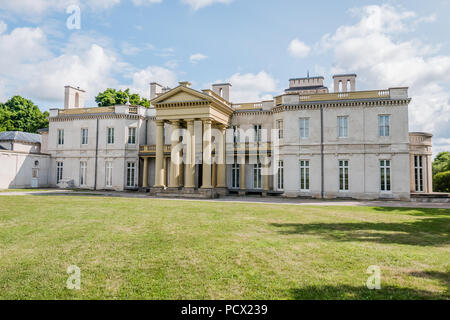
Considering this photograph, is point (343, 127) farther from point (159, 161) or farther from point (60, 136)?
point (60, 136)

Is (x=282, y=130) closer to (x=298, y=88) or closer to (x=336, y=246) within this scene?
(x=298, y=88)

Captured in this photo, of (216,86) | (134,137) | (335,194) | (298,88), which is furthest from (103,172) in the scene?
(298,88)

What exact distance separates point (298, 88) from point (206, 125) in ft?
69.9

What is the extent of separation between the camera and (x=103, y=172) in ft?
110

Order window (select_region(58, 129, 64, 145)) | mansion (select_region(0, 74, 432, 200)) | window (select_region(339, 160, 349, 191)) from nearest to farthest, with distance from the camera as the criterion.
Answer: mansion (select_region(0, 74, 432, 200)), window (select_region(339, 160, 349, 191)), window (select_region(58, 129, 64, 145))

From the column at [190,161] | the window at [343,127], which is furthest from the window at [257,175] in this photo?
the window at [343,127]

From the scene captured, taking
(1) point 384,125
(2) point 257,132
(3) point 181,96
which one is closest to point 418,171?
(1) point 384,125

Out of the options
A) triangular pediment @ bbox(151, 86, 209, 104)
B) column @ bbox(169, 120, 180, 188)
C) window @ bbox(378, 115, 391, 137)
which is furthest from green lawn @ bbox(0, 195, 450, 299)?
triangular pediment @ bbox(151, 86, 209, 104)

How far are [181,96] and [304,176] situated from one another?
519 inches

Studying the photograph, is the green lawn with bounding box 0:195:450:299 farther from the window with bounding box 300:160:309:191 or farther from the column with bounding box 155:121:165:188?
the column with bounding box 155:121:165:188

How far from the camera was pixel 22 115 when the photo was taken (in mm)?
51031

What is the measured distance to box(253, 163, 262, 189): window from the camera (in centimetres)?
2990

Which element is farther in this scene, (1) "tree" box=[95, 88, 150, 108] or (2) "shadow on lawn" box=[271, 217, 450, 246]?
(1) "tree" box=[95, 88, 150, 108]

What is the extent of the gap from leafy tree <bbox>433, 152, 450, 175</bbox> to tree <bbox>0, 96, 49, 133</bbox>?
62.8m
